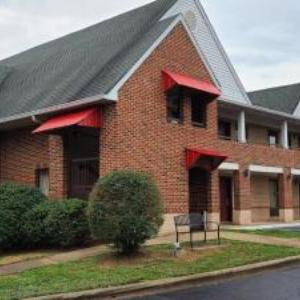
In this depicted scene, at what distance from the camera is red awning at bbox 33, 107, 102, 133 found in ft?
55.5

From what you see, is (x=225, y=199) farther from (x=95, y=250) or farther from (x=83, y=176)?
(x=95, y=250)

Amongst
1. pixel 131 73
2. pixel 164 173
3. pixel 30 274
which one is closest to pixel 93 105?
pixel 131 73

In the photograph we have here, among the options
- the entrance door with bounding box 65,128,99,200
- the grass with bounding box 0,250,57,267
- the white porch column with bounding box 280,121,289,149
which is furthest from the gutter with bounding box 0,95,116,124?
the white porch column with bounding box 280,121,289,149

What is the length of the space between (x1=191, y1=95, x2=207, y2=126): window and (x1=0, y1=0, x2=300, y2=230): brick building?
0.03 meters

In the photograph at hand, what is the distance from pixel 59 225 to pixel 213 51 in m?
14.1

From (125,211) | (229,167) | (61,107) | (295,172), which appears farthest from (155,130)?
(295,172)

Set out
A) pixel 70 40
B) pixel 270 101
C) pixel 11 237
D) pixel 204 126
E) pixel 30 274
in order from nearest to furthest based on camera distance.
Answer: pixel 30 274 < pixel 11 237 < pixel 204 126 < pixel 70 40 < pixel 270 101

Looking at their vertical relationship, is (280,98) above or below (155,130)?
above

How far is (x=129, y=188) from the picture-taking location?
534 inches

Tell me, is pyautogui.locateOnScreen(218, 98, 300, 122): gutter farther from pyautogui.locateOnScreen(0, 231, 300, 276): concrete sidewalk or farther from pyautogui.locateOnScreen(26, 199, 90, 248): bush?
pyautogui.locateOnScreen(26, 199, 90, 248): bush

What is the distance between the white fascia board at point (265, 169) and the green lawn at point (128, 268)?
10296 millimetres

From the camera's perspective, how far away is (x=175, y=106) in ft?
64.6

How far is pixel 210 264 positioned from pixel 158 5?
1447 cm

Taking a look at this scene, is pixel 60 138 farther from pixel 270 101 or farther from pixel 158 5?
pixel 270 101
